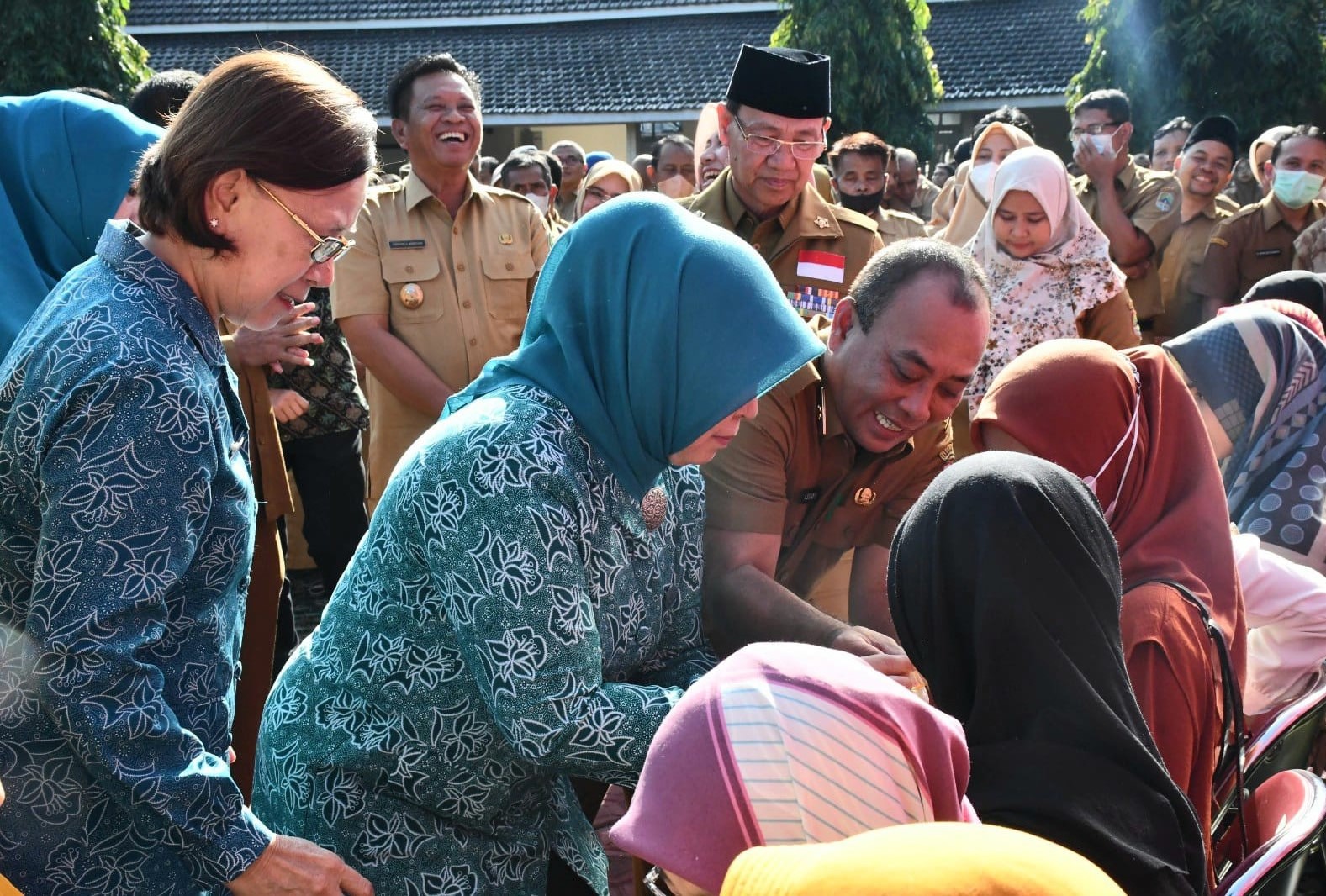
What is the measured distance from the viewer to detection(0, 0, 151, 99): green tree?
16203mm

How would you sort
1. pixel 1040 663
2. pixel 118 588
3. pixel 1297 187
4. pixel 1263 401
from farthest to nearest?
pixel 1297 187 < pixel 1263 401 < pixel 1040 663 < pixel 118 588

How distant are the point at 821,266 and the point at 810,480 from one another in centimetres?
152

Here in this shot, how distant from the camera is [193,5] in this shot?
3039 centimetres

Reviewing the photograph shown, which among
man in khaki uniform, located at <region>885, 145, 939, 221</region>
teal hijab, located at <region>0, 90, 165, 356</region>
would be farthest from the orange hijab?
man in khaki uniform, located at <region>885, 145, 939, 221</region>

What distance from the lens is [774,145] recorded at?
4.09m

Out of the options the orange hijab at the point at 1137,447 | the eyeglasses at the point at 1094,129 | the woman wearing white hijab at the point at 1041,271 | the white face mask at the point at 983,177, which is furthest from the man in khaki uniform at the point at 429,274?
the eyeglasses at the point at 1094,129

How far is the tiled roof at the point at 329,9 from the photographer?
2981 cm

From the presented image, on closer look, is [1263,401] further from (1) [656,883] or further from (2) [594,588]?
(1) [656,883]

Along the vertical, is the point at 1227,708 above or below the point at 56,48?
below

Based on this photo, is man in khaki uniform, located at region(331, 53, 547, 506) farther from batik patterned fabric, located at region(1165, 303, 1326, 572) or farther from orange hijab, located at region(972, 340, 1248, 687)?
orange hijab, located at region(972, 340, 1248, 687)

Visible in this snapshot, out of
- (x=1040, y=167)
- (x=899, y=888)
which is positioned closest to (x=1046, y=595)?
(x=899, y=888)

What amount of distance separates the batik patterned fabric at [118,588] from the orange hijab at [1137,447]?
58.1 inches

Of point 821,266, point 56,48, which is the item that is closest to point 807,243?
point 821,266

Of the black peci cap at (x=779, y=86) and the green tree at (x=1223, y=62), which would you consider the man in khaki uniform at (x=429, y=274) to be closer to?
the black peci cap at (x=779, y=86)
